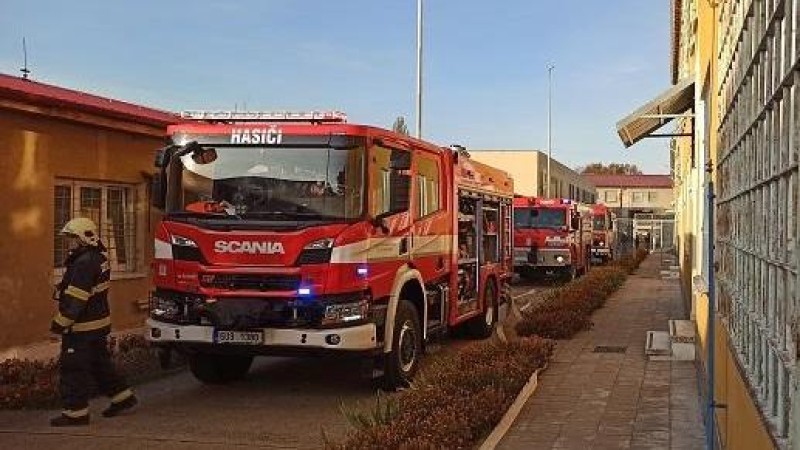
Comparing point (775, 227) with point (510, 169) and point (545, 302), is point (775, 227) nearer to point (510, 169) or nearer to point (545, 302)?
point (545, 302)

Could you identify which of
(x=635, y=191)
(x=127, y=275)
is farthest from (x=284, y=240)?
(x=635, y=191)

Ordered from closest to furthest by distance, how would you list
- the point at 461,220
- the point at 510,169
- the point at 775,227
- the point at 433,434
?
the point at 775,227 → the point at 433,434 → the point at 461,220 → the point at 510,169

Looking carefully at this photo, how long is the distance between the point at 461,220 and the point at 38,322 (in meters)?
5.48

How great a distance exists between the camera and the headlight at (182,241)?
29.9ft

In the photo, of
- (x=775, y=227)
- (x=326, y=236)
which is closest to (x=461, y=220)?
(x=326, y=236)

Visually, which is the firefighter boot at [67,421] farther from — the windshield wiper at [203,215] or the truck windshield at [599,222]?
the truck windshield at [599,222]

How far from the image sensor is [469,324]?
14.3 metres

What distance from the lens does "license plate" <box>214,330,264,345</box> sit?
885cm

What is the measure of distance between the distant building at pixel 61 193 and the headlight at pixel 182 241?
2.55 m

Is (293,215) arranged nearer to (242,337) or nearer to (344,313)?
(344,313)

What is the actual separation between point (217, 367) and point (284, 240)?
232cm

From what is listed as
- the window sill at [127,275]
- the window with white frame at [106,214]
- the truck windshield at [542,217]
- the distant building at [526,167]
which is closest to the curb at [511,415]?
the window sill at [127,275]

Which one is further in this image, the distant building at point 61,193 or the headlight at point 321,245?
the distant building at point 61,193

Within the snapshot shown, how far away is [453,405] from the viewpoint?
7.50 metres
